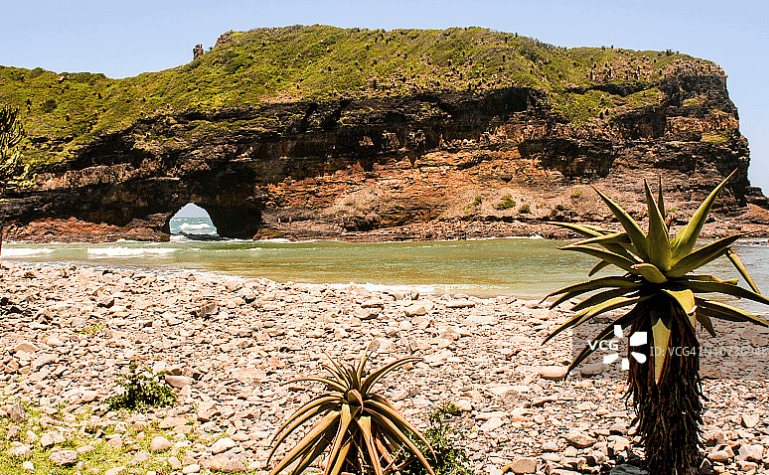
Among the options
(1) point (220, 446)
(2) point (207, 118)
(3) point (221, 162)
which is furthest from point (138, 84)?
(1) point (220, 446)

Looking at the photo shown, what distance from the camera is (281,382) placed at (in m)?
6.77

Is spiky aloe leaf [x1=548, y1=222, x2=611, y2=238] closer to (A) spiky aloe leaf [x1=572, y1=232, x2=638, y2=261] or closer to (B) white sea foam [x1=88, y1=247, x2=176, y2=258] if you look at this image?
(A) spiky aloe leaf [x1=572, y1=232, x2=638, y2=261]

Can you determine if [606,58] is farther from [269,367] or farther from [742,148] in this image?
[269,367]

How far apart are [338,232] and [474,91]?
75.2 feet

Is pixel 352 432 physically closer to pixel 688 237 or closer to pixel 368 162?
pixel 688 237

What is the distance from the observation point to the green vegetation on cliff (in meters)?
58.5

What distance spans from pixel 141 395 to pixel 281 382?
1.71 m

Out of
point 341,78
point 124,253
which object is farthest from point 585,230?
point 341,78

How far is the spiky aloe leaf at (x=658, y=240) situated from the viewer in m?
3.50

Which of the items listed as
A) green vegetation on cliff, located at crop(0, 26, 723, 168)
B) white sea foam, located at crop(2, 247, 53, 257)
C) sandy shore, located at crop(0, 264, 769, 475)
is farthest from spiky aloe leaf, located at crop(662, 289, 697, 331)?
green vegetation on cliff, located at crop(0, 26, 723, 168)

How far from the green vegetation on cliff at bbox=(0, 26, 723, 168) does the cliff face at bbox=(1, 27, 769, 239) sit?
55.9 inches

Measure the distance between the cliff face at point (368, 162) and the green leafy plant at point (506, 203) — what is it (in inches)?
31.6

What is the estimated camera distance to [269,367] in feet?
A: 24.0

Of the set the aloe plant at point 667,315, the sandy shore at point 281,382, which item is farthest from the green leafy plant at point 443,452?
the aloe plant at point 667,315
